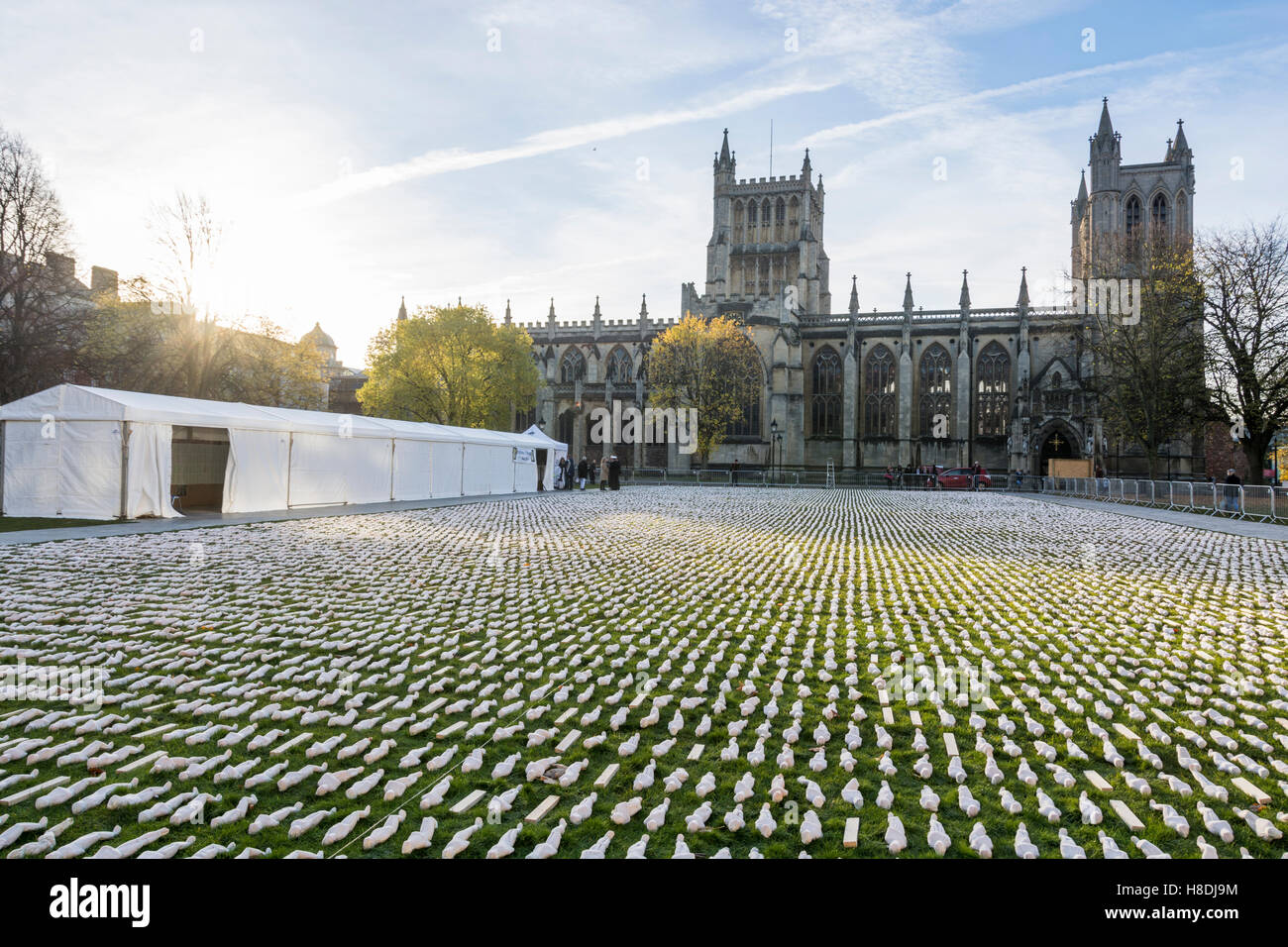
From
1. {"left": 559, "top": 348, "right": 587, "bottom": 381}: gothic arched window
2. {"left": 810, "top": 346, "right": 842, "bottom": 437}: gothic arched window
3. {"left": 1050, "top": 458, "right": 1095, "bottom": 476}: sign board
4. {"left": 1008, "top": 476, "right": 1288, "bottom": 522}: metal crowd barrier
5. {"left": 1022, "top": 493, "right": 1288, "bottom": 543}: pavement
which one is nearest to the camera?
{"left": 1022, "top": 493, "right": 1288, "bottom": 543}: pavement

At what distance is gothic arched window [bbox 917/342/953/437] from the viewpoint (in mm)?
56812

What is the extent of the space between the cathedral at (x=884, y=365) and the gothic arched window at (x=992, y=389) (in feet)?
0.28

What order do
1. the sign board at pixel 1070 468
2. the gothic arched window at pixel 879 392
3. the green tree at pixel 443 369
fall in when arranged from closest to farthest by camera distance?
the sign board at pixel 1070 468
the green tree at pixel 443 369
the gothic arched window at pixel 879 392

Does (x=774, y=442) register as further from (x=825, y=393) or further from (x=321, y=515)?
(x=321, y=515)

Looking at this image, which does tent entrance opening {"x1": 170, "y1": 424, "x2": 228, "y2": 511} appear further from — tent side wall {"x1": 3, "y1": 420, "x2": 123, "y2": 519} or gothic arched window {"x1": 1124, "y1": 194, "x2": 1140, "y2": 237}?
gothic arched window {"x1": 1124, "y1": 194, "x2": 1140, "y2": 237}

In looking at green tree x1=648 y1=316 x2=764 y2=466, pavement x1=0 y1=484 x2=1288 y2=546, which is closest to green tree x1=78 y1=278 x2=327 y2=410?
pavement x1=0 y1=484 x2=1288 y2=546

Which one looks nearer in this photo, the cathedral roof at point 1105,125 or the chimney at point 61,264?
the chimney at point 61,264

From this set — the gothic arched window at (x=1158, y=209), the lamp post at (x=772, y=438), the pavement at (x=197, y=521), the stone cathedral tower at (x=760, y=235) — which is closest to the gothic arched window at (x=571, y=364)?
the stone cathedral tower at (x=760, y=235)

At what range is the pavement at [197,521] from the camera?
12.4 m

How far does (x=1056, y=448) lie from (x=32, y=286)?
5440cm

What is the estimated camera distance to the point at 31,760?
3.45 meters

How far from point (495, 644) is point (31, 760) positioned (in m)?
2.92

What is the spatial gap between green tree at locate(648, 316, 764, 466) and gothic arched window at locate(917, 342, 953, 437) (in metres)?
17.2

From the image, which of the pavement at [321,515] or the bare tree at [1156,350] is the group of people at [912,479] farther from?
the pavement at [321,515]
